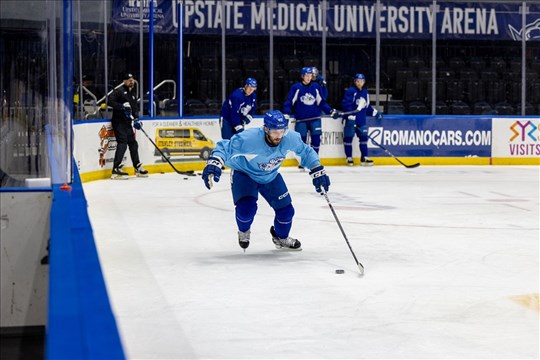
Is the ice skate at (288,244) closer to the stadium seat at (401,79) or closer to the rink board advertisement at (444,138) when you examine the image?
the rink board advertisement at (444,138)

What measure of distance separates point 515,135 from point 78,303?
49.0ft

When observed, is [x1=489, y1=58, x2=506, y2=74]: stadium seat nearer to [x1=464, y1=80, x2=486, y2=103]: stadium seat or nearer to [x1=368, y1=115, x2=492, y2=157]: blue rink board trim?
[x1=464, y1=80, x2=486, y2=103]: stadium seat

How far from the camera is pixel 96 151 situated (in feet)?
43.2

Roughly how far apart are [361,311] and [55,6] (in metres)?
2.02

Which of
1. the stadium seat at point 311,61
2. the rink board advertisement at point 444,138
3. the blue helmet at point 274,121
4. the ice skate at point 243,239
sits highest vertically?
the stadium seat at point 311,61

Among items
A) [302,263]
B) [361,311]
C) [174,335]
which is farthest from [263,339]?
[302,263]

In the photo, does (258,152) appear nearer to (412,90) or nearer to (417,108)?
(417,108)

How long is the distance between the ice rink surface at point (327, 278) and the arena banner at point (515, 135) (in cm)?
515

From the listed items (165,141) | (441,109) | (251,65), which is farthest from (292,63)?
(165,141)

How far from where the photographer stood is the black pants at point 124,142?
13.3m

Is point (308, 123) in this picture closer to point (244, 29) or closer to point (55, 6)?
point (244, 29)

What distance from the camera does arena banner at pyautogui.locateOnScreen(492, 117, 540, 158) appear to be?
54.2ft

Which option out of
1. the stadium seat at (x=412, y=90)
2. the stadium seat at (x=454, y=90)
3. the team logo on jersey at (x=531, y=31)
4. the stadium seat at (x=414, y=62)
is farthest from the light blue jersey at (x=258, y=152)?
the stadium seat at (x=454, y=90)

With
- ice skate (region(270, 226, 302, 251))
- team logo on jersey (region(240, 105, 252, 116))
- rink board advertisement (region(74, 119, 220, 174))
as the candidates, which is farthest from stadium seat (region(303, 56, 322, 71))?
ice skate (region(270, 226, 302, 251))
